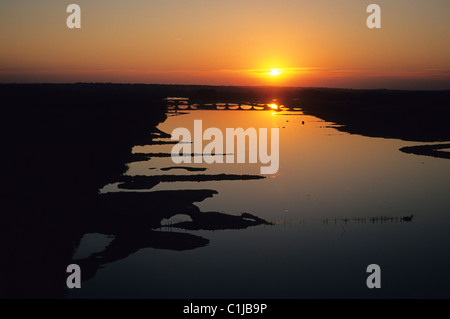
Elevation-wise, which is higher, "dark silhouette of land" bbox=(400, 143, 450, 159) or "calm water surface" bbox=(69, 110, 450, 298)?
"dark silhouette of land" bbox=(400, 143, 450, 159)

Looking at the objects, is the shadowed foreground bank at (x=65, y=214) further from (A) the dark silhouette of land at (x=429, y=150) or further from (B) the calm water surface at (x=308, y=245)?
(A) the dark silhouette of land at (x=429, y=150)

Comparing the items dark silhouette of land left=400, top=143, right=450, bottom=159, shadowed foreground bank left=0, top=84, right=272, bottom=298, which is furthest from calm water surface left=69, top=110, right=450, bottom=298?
dark silhouette of land left=400, top=143, right=450, bottom=159

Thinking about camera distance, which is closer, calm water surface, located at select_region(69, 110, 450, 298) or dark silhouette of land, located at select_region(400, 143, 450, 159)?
calm water surface, located at select_region(69, 110, 450, 298)

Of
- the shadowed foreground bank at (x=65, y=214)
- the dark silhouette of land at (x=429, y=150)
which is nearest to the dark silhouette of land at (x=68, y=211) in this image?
the shadowed foreground bank at (x=65, y=214)

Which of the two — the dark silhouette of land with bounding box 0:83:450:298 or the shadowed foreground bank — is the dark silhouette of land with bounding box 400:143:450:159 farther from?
the shadowed foreground bank

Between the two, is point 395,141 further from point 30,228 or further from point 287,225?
point 30,228

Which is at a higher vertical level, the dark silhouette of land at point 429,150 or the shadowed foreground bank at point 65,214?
the dark silhouette of land at point 429,150

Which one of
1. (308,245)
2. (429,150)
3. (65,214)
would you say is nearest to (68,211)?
(65,214)
